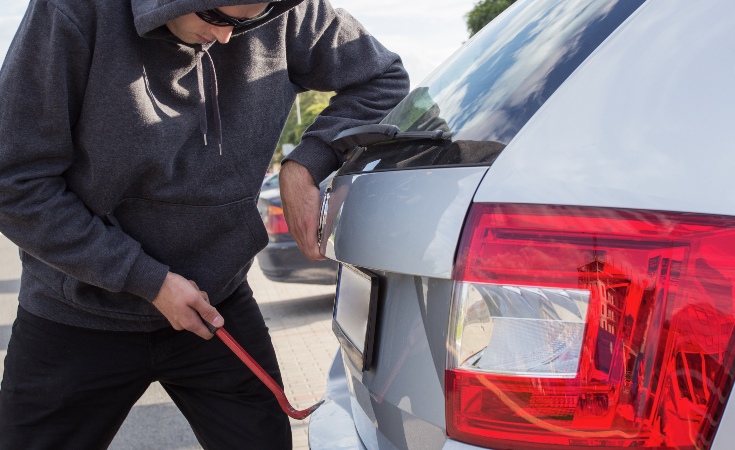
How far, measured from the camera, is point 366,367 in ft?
5.73

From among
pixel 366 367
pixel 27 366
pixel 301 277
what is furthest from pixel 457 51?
pixel 301 277

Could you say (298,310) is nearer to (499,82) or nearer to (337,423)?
(337,423)

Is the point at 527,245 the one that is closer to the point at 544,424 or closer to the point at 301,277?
the point at 544,424


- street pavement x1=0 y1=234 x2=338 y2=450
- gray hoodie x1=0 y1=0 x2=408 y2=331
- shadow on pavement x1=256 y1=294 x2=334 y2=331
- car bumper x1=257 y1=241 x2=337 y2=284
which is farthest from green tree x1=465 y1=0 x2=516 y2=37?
gray hoodie x1=0 y1=0 x2=408 y2=331

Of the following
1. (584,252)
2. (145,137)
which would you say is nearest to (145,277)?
(145,137)

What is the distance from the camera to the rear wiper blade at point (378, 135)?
1682mm

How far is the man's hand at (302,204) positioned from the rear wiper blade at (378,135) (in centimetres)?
30

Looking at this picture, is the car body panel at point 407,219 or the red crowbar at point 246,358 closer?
the car body panel at point 407,219

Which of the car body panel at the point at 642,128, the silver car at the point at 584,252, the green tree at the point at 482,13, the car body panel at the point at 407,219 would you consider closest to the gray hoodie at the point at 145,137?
the car body panel at the point at 407,219

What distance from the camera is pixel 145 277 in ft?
6.46

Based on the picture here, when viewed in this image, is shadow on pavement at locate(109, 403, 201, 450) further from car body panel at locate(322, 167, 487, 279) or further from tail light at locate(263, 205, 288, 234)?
car body panel at locate(322, 167, 487, 279)

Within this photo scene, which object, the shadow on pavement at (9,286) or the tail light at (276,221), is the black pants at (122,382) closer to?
the tail light at (276,221)

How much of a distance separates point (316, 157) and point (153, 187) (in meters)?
0.47

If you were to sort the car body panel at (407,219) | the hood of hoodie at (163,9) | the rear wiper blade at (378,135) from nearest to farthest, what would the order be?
1. the car body panel at (407,219)
2. the rear wiper blade at (378,135)
3. the hood of hoodie at (163,9)
